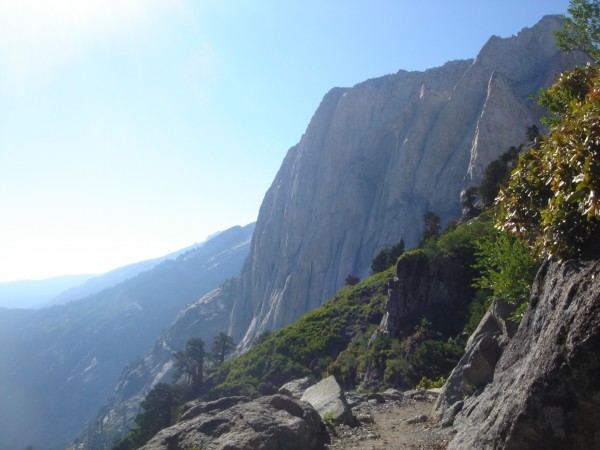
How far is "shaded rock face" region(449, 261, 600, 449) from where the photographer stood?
4496 mm

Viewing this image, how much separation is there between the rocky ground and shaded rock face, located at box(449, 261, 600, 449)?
14.6ft

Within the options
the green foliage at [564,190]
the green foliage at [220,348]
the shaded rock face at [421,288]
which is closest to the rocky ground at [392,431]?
the green foliage at [564,190]

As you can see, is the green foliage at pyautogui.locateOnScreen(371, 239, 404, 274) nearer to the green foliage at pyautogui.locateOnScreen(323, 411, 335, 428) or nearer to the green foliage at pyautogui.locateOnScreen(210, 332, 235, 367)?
the green foliage at pyautogui.locateOnScreen(210, 332, 235, 367)

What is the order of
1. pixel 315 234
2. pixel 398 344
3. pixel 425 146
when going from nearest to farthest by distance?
pixel 398 344
pixel 425 146
pixel 315 234

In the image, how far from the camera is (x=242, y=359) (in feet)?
169

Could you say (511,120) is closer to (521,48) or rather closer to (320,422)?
(521,48)

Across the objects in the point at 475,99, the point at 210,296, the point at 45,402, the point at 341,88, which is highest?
the point at 341,88

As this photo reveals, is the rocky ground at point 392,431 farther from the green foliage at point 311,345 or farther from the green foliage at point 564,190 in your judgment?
the green foliage at point 311,345

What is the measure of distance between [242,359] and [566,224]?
4963cm

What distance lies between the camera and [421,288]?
109ft

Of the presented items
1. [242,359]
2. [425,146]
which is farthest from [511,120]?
[242,359]

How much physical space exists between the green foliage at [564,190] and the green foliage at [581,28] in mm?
8309

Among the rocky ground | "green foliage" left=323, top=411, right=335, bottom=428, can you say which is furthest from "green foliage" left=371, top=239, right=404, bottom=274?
"green foliage" left=323, top=411, right=335, bottom=428

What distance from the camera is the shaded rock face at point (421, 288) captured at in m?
32.3
